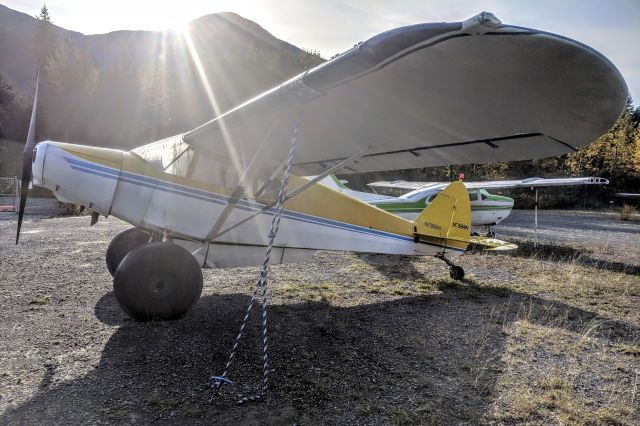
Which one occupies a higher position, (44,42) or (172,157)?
(44,42)

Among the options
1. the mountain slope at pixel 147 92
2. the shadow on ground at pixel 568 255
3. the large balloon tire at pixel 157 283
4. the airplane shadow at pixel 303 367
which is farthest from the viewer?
the mountain slope at pixel 147 92

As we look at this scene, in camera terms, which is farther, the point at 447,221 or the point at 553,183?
the point at 553,183

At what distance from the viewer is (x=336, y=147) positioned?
4754 mm

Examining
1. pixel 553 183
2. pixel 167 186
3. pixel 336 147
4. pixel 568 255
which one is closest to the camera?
pixel 336 147

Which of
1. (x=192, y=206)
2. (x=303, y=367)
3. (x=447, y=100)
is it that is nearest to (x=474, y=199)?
(x=192, y=206)

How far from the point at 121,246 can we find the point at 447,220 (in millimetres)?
5611

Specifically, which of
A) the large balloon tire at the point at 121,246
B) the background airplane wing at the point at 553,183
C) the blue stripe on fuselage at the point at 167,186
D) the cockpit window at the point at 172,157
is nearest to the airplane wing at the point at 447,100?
the cockpit window at the point at 172,157

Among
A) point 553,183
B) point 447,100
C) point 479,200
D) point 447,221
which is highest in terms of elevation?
point 553,183

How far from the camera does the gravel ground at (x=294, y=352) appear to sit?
2795 mm

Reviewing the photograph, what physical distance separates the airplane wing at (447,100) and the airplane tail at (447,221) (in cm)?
243

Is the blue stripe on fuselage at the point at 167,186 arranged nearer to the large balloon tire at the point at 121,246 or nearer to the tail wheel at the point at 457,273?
the large balloon tire at the point at 121,246

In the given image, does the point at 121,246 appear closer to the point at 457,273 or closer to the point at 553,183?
the point at 457,273

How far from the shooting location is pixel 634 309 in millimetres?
5676

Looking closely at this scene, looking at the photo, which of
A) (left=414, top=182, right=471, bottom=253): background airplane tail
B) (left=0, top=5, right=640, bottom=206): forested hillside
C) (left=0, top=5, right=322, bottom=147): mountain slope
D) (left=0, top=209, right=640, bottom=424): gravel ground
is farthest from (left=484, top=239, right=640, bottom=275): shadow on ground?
(left=0, top=5, right=322, bottom=147): mountain slope
